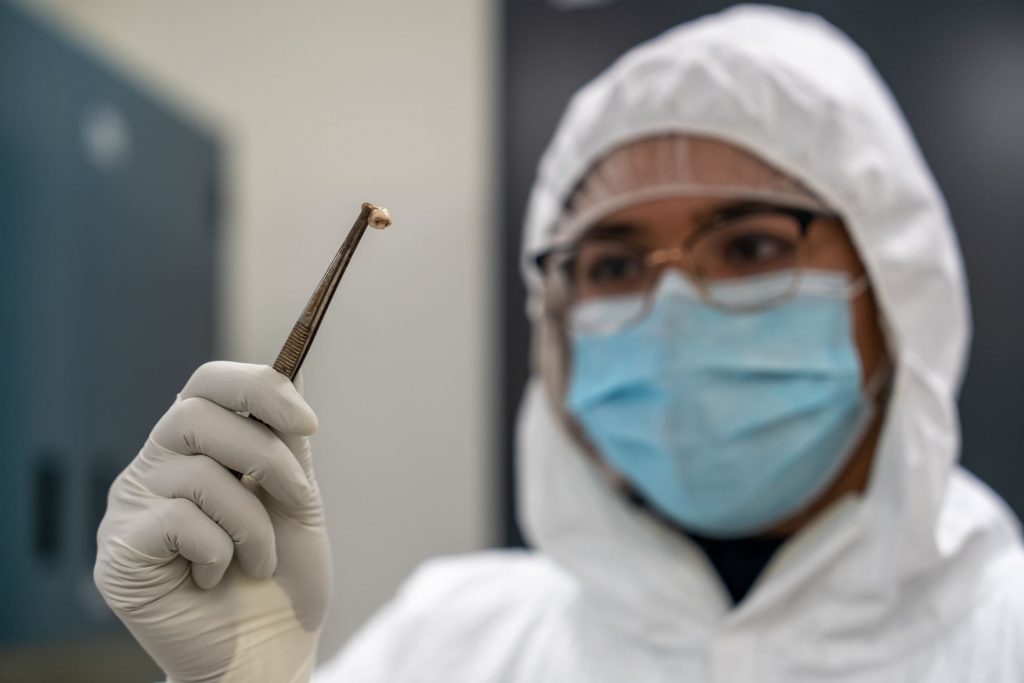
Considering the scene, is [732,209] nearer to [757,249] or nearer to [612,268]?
[757,249]

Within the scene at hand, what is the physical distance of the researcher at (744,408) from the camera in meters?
1.01

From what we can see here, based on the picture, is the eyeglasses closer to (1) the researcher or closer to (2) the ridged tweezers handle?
(1) the researcher

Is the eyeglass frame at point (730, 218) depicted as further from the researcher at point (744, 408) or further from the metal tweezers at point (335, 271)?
the metal tweezers at point (335, 271)

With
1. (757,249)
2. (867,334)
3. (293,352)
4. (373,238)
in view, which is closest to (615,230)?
(757,249)

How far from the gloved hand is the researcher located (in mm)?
Result: 533

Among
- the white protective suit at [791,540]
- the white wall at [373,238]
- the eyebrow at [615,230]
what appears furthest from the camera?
the white wall at [373,238]

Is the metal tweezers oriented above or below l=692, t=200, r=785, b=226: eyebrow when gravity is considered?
below

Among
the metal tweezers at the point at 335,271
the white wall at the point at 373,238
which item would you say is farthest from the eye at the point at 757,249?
the white wall at the point at 373,238

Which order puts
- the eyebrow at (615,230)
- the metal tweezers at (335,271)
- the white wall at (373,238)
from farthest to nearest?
the white wall at (373,238)
the eyebrow at (615,230)
the metal tweezers at (335,271)

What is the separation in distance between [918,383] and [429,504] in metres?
1.17

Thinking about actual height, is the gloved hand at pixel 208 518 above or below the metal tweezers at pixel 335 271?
below

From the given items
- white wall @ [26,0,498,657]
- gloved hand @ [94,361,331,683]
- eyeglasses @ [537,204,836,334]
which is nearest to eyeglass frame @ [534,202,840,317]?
eyeglasses @ [537,204,836,334]

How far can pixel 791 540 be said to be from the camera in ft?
3.58

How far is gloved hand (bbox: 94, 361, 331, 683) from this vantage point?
2.00ft
